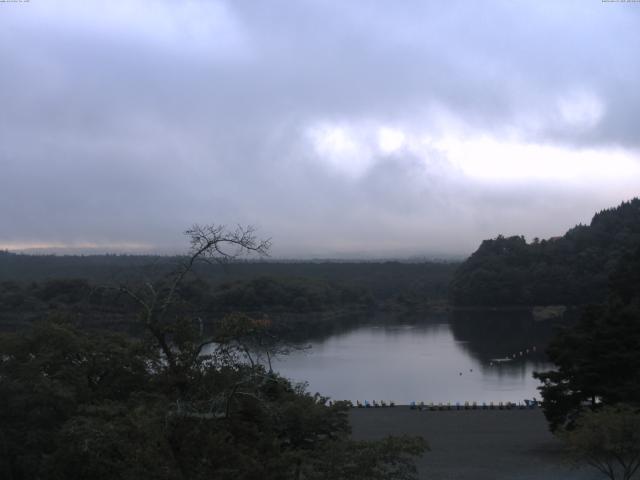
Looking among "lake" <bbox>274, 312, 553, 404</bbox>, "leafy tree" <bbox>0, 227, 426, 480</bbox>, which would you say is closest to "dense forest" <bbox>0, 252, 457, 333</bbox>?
"leafy tree" <bbox>0, 227, 426, 480</bbox>

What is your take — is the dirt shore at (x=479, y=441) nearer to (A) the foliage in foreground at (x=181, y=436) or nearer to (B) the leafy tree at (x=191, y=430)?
(A) the foliage in foreground at (x=181, y=436)

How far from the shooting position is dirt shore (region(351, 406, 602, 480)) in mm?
12834

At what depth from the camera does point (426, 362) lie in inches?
1361

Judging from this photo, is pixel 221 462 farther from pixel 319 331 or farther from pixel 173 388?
pixel 319 331

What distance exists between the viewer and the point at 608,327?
48.1ft

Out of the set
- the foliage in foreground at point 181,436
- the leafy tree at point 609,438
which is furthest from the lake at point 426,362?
the foliage in foreground at point 181,436

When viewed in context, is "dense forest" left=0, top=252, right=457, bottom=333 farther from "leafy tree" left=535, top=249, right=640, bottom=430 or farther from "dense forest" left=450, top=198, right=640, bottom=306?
"leafy tree" left=535, top=249, right=640, bottom=430

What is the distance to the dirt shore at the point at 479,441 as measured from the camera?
12834 millimetres

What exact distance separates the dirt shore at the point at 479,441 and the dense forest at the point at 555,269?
45612 millimetres

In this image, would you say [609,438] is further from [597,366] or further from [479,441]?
[479,441]

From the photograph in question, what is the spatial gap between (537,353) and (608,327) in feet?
78.2

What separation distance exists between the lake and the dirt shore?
9.79 ft

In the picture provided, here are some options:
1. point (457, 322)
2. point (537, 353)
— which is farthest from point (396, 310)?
point (537, 353)

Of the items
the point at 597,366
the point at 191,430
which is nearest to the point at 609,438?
the point at 597,366
